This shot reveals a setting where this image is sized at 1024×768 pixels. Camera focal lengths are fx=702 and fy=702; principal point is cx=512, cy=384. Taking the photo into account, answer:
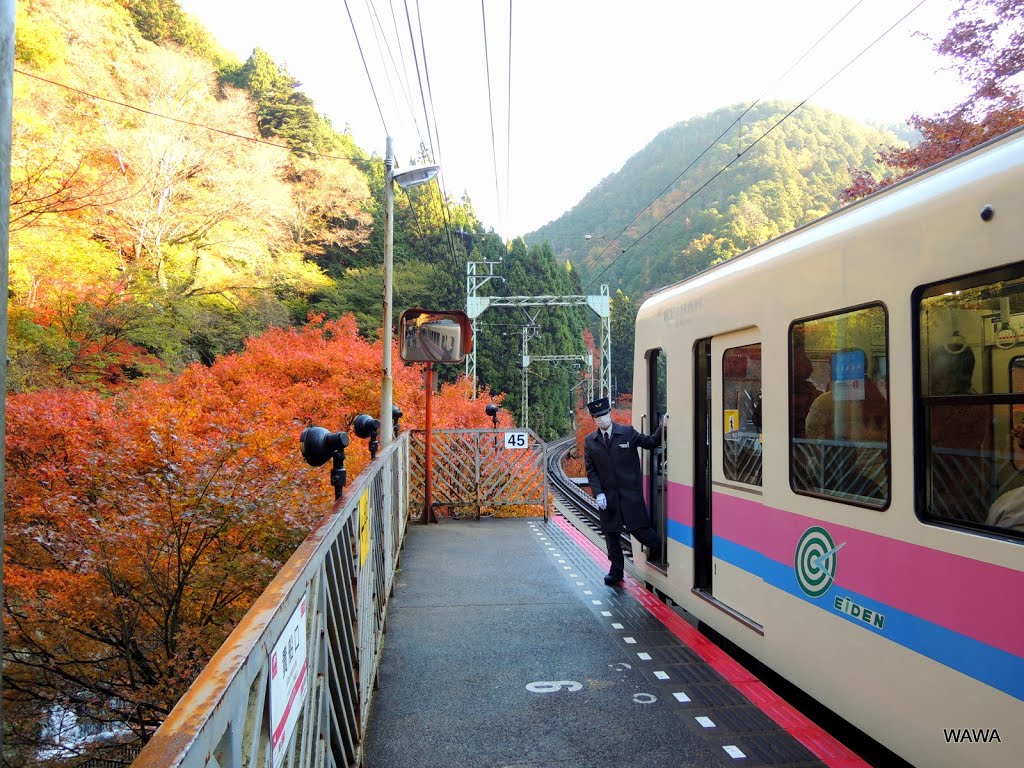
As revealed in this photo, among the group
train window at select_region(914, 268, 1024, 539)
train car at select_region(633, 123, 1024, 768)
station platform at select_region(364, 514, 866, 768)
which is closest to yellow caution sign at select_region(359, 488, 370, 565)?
station platform at select_region(364, 514, 866, 768)

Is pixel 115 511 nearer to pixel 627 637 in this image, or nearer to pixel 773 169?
pixel 627 637

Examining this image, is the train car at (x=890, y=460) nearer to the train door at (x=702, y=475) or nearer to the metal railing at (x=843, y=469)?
Answer: the metal railing at (x=843, y=469)

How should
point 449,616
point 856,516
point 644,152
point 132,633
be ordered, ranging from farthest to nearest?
point 644,152, point 132,633, point 449,616, point 856,516

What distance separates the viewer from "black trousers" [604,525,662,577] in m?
5.75

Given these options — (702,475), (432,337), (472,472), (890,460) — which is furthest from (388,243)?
(890,460)

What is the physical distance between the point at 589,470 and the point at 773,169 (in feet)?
124

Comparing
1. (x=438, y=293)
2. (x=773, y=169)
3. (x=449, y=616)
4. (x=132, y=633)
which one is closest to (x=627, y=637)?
(x=449, y=616)

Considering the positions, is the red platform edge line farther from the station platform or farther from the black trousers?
the black trousers

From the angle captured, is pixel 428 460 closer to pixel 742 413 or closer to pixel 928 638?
pixel 742 413

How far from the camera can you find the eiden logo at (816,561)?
322 centimetres

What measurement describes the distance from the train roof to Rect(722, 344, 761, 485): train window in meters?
0.55

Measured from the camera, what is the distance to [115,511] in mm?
7141

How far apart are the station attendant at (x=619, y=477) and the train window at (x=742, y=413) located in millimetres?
1148

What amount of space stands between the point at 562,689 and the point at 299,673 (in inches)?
94.3
